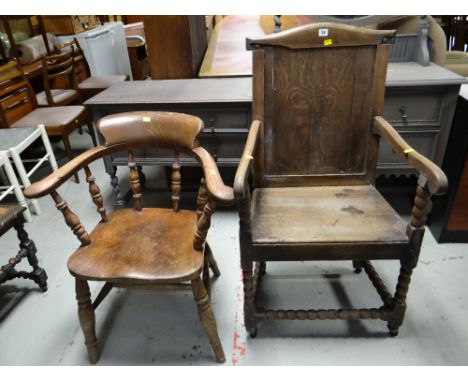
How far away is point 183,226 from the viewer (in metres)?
1.41

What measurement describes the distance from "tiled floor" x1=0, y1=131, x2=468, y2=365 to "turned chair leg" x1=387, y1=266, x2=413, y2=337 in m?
0.06

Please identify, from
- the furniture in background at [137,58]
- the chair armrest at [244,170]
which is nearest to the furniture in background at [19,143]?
the chair armrest at [244,170]

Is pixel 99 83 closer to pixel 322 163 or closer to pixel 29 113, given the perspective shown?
pixel 29 113

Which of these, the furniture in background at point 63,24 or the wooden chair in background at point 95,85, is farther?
the furniture in background at point 63,24

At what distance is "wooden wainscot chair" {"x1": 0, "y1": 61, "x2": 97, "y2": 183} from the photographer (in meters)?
2.65

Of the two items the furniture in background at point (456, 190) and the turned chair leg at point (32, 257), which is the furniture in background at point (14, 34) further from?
the furniture in background at point (456, 190)

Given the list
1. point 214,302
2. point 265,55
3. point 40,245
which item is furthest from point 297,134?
point 40,245

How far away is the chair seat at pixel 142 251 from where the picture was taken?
3.87ft

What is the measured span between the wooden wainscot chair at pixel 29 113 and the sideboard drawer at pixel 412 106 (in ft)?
7.20

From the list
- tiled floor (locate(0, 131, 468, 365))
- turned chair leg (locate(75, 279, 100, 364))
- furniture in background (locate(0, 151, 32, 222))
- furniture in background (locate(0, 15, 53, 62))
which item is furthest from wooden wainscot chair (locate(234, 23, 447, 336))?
furniture in background (locate(0, 15, 53, 62))

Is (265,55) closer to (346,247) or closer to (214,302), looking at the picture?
(346,247)

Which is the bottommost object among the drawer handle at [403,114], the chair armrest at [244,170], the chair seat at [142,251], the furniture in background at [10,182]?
the furniture in background at [10,182]

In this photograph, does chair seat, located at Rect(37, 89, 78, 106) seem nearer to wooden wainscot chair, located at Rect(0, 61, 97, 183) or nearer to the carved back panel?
wooden wainscot chair, located at Rect(0, 61, 97, 183)

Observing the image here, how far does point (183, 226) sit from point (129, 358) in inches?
21.7
